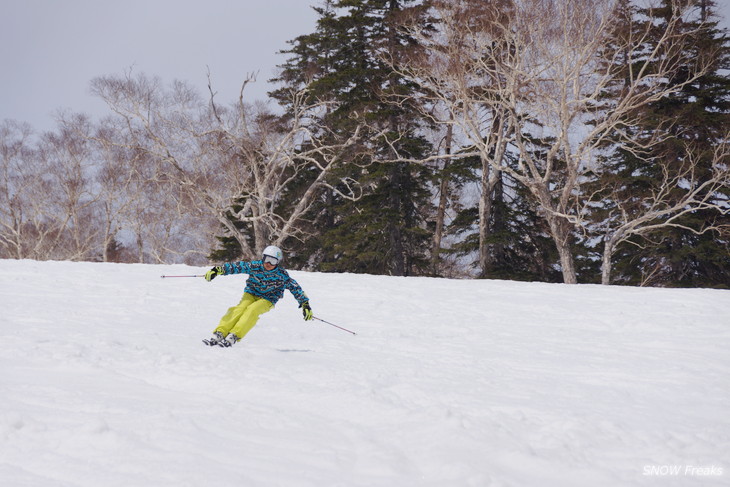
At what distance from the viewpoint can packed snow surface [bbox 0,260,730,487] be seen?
276cm

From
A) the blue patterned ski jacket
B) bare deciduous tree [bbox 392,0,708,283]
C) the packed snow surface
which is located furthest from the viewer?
bare deciduous tree [bbox 392,0,708,283]

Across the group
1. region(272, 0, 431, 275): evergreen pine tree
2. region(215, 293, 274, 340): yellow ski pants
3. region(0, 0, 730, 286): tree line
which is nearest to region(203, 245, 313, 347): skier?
region(215, 293, 274, 340): yellow ski pants

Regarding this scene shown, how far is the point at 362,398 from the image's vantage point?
403 cm

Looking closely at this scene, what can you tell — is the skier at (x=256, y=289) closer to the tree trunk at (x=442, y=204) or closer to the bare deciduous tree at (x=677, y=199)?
the bare deciduous tree at (x=677, y=199)

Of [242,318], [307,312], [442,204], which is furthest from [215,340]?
[442,204]

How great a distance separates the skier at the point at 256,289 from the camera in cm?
615

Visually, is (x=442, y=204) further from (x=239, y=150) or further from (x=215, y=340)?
(x=215, y=340)

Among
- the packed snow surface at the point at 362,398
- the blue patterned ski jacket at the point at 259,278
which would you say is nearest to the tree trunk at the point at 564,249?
the packed snow surface at the point at 362,398

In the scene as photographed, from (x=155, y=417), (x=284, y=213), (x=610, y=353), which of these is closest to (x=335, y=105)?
(x=284, y=213)

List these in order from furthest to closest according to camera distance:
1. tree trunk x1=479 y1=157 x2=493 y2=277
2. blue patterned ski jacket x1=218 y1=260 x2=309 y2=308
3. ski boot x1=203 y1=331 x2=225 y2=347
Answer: tree trunk x1=479 y1=157 x2=493 y2=277
blue patterned ski jacket x1=218 y1=260 x2=309 y2=308
ski boot x1=203 y1=331 x2=225 y2=347

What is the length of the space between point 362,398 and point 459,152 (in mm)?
18047

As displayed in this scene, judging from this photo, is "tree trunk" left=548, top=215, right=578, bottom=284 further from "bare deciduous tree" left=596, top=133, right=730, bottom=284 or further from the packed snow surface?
the packed snow surface

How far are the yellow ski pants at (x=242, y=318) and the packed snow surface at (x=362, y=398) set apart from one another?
0.69ft

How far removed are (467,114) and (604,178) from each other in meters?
5.90
